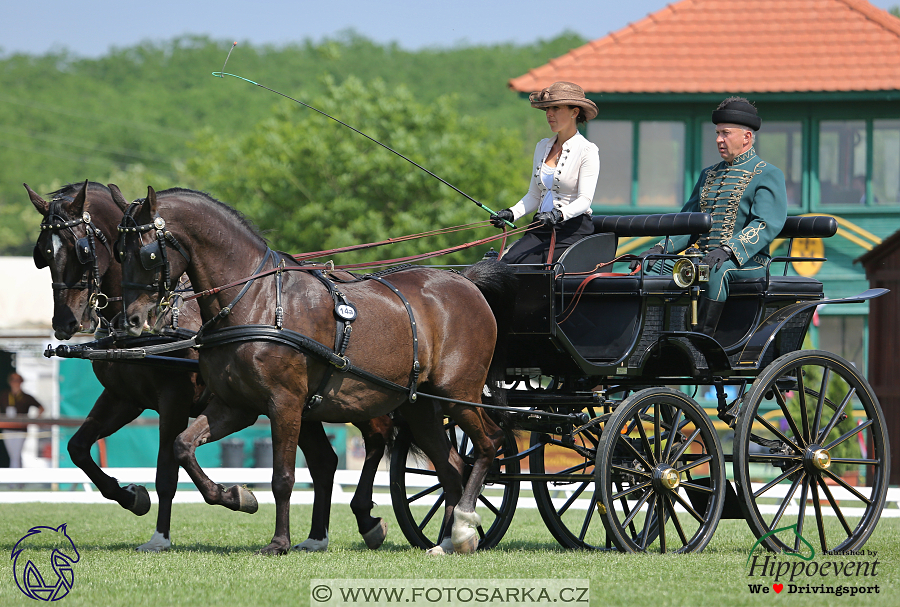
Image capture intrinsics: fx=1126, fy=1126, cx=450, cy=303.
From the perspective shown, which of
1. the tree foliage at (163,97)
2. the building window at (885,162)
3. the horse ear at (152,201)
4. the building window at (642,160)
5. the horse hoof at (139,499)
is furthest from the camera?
the tree foliage at (163,97)

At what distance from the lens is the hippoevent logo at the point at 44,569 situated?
17.4 ft

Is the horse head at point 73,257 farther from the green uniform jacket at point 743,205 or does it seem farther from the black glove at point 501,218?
the green uniform jacket at point 743,205

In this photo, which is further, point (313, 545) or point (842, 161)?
point (842, 161)

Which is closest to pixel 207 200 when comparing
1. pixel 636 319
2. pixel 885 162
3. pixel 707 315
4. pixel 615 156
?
pixel 636 319

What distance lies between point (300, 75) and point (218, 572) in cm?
8137

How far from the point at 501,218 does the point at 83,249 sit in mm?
2648

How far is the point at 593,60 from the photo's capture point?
59.3ft

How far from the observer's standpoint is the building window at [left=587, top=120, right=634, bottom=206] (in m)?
17.9

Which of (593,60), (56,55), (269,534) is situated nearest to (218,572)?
(269,534)

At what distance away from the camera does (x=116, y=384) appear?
7727 millimetres

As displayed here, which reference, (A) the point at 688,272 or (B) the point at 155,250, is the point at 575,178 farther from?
(B) the point at 155,250

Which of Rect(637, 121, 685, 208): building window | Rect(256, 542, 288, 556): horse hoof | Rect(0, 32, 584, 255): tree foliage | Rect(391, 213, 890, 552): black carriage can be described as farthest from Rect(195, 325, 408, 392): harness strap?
Rect(0, 32, 584, 255): tree foliage

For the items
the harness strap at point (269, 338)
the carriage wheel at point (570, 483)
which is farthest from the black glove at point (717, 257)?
the harness strap at point (269, 338)

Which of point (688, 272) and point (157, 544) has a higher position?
point (688, 272)
